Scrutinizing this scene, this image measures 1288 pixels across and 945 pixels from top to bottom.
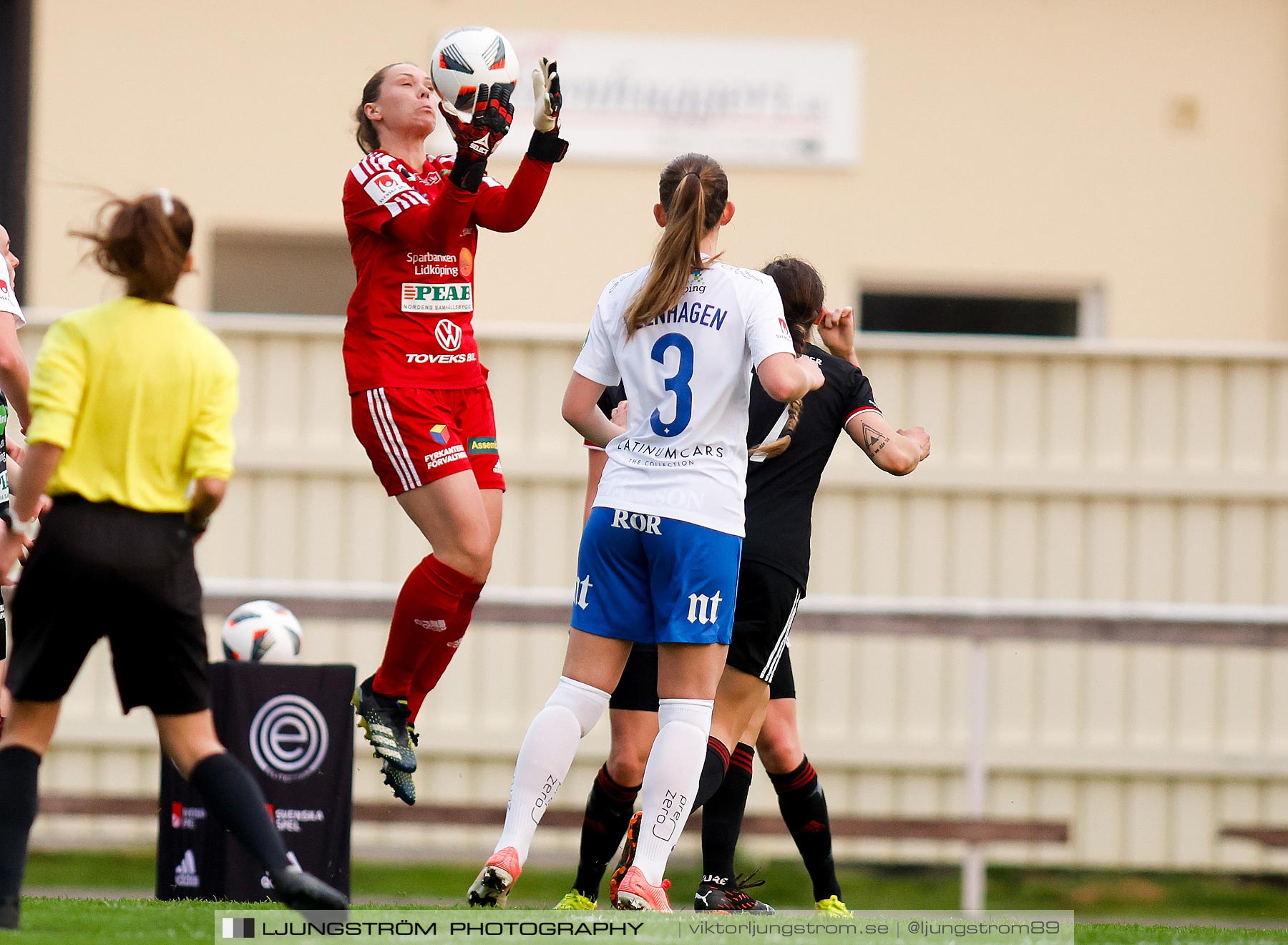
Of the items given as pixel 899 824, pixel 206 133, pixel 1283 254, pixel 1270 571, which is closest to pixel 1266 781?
pixel 1270 571

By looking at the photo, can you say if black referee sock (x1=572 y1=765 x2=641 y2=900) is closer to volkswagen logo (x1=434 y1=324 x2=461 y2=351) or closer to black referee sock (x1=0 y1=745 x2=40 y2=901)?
volkswagen logo (x1=434 y1=324 x2=461 y2=351)

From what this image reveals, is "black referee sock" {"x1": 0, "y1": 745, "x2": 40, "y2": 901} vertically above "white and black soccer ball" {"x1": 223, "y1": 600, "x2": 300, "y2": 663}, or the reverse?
"white and black soccer ball" {"x1": 223, "y1": 600, "x2": 300, "y2": 663}

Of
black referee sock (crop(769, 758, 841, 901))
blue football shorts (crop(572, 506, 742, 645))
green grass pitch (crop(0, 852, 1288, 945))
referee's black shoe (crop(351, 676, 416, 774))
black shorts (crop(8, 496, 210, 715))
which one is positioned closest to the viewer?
black shorts (crop(8, 496, 210, 715))

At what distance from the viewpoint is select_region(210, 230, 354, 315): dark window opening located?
11.4 m

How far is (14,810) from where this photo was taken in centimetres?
377

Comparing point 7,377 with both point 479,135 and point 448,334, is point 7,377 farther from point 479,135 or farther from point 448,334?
point 479,135

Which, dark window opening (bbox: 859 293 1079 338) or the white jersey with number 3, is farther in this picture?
dark window opening (bbox: 859 293 1079 338)

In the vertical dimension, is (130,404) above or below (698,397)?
below

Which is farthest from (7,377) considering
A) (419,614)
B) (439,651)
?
(439,651)

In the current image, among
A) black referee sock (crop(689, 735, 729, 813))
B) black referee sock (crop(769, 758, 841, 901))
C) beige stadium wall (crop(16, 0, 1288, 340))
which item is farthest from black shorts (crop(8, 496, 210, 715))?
beige stadium wall (crop(16, 0, 1288, 340))

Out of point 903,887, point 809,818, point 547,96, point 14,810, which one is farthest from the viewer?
point 903,887

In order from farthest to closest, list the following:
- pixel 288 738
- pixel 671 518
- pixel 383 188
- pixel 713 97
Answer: pixel 713 97, pixel 288 738, pixel 383 188, pixel 671 518

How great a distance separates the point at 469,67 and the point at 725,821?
2456 millimetres

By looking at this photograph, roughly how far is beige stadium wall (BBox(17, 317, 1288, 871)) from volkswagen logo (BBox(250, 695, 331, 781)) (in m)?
3.01
